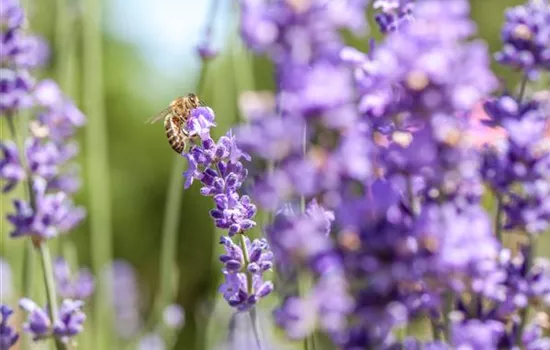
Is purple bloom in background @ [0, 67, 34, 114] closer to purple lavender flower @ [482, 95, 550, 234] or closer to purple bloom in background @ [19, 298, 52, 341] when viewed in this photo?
purple bloom in background @ [19, 298, 52, 341]

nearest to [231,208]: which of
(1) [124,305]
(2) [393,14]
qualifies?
(2) [393,14]

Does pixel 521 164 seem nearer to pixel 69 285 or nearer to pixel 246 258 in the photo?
pixel 246 258

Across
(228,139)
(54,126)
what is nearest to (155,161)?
(54,126)

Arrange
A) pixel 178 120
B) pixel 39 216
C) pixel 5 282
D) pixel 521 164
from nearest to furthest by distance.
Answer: pixel 521 164 < pixel 39 216 < pixel 178 120 < pixel 5 282

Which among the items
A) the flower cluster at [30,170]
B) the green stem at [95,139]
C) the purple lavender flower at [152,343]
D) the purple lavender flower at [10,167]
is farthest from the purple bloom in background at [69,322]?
the purple lavender flower at [152,343]

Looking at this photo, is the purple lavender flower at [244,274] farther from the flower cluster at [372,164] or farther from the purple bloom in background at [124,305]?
the purple bloom in background at [124,305]
